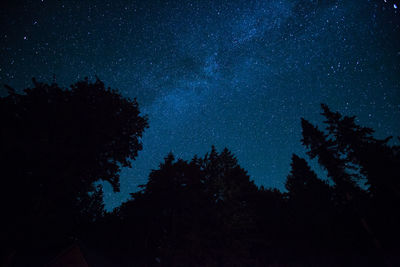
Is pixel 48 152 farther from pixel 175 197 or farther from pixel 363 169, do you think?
pixel 363 169

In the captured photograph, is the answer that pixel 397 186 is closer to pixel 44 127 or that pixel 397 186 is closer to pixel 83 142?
pixel 83 142

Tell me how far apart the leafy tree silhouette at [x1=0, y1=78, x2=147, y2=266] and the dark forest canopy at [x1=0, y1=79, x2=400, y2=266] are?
2.9 inches

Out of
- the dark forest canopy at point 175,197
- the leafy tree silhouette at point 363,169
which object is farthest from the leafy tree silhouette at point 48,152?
the leafy tree silhouette at point 363,169

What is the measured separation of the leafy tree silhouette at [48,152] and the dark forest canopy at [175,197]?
7cm

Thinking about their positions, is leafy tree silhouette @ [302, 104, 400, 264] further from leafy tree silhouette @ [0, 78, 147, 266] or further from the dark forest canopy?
leafy tree silhouette @ [0, 78, 147, 266]

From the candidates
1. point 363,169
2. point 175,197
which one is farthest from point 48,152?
point 363,169

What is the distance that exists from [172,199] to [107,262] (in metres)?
13.6

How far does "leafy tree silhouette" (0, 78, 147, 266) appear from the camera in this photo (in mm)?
13570

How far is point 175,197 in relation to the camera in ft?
93.5

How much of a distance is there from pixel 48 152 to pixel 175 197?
17.9m

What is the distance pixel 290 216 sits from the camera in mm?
31656

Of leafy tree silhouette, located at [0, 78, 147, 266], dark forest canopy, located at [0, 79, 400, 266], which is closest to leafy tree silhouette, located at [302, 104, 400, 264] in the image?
dark forest canopy, located at [0, 79, 400, 266]

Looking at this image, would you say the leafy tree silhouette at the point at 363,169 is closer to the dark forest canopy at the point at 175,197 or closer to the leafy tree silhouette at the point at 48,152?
the dark forest canopy at the point at 175,197

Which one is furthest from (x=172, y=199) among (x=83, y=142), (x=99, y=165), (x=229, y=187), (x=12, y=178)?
(x=12, y=178)
